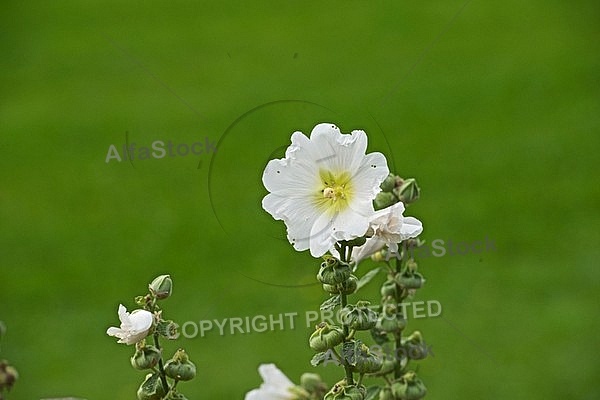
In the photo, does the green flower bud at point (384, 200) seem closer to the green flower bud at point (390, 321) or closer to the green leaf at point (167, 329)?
the green flower bud at point (390, 321)

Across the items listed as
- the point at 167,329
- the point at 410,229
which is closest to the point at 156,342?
the point at 167,329

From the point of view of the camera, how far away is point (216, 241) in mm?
2660

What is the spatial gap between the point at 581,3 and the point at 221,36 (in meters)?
1.58

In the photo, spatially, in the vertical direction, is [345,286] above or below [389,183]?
below

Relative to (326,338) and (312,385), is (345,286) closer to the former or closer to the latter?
(326,338)

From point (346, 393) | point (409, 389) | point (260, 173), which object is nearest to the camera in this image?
point (346, 393)

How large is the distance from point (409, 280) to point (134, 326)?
283 mm

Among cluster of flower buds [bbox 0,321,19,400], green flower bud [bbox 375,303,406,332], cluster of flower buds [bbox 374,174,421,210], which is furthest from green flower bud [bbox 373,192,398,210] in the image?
cluster of flower buds [bbox 0,321,19,400]

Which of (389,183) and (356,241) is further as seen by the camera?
(389,183)

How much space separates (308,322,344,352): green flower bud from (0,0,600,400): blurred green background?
837 millimetres

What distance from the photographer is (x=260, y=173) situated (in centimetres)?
184

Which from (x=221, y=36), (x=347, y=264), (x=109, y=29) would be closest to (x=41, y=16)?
(x=109, y=29)

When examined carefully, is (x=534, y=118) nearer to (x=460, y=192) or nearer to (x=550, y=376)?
(x=460, y=192)

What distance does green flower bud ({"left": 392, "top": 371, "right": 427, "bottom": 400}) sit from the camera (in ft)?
2.60
